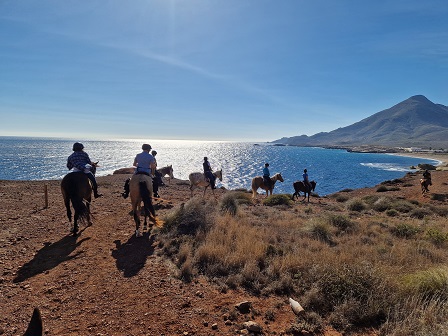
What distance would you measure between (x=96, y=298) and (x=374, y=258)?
648 centimetres

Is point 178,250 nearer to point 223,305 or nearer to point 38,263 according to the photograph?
point 223,305

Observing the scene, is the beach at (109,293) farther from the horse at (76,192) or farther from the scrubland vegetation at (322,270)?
the horse at (76,192)

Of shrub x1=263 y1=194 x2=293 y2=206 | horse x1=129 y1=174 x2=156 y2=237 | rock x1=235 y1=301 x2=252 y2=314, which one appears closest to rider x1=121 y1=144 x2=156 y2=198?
horse x1=129 y1=174 x2=156 y2=237

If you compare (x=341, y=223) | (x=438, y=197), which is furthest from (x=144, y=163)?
(x=438, y=197)

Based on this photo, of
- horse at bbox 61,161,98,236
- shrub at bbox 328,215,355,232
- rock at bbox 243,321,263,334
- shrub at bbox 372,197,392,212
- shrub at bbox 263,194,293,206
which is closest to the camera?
rock at bbox 243,321,263,334

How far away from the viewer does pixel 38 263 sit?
6.38m

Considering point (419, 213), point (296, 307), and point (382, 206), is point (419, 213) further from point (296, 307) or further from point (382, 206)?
point (296, 307)

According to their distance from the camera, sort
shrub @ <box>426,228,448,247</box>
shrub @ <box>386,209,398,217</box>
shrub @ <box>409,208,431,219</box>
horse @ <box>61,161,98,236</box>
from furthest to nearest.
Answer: shrub @ <box>386,209,398,217</box>, shrub @ <box>409,208,431,219</box>, shrub @ <box>426,228,448,247</box>, horse @ <box>61,161,98,236</box>

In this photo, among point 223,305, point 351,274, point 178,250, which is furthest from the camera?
point 178,250

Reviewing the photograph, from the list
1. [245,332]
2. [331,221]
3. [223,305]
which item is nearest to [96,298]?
[223,305]

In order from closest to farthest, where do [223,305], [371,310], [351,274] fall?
1. [371,310]
2. [223,305]
3. [351,274]

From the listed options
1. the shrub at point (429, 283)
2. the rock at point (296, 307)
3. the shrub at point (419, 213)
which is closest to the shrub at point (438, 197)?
the shrub at point (419, 213)

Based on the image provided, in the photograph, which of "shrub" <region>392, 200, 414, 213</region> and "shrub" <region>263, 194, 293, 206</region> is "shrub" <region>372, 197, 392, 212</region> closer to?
"shrub" <region>392, 200, 414, 213</region>

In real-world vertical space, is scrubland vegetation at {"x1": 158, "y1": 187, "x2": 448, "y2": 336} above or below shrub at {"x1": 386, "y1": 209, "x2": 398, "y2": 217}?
above
